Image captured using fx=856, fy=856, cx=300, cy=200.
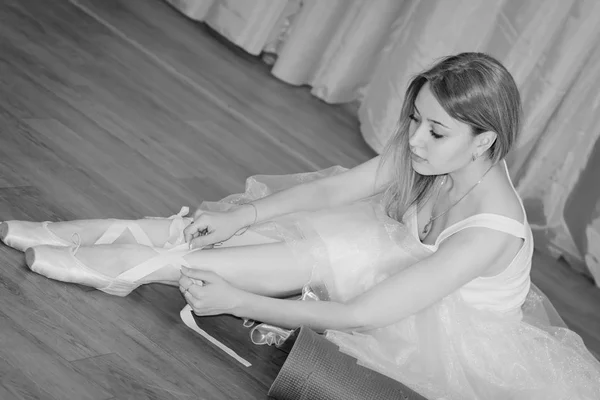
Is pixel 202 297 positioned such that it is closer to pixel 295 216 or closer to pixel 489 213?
pixel 295 216

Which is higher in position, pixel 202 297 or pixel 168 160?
pixel 202 297

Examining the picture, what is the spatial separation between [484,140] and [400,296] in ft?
1.15

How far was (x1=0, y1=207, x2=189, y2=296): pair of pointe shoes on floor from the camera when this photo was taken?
1664 millimetres

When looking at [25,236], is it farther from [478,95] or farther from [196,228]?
[478,95]

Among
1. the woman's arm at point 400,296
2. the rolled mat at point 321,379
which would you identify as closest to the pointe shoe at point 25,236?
the woman's arm at point 400,296

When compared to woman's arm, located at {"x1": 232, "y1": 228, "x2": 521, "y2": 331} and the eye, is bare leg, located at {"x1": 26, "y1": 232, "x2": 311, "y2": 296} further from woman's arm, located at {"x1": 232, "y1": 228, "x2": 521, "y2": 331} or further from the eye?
the eye

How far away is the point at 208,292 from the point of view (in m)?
1.57

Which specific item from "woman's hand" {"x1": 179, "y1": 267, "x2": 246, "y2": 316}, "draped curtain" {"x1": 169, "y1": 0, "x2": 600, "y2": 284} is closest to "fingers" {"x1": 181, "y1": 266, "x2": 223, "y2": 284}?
"woman's hand" {"x1": 179, "y1": 267, "x2": 246, "y2": 316}

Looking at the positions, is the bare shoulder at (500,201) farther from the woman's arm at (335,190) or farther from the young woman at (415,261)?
the woman's arm at (335,190)

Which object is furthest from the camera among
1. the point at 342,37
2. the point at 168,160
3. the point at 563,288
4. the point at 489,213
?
the point at 342,37

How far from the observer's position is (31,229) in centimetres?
173

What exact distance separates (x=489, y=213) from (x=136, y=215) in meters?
0.88

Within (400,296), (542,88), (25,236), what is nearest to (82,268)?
(25,236)

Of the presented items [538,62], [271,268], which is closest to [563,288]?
[538,62]
